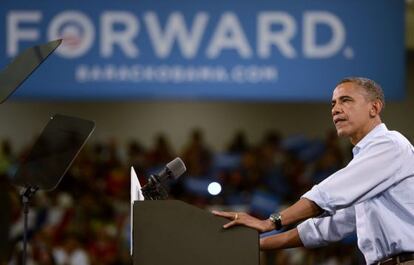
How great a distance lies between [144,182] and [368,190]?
6699 millimetres

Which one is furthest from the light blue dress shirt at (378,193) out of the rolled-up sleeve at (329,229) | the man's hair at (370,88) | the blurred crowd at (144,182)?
the blurred crowd at (144,182)

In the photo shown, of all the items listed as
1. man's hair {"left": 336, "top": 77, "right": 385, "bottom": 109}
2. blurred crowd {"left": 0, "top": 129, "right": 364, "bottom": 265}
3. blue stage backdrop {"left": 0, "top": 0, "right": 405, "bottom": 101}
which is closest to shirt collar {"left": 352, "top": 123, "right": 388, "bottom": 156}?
man's hair {"left": 336, "top": 77, "right": 385, "bottom": 109}

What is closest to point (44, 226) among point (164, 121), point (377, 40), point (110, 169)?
point (110, 169)

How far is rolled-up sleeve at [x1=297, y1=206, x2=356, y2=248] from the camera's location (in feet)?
16.8

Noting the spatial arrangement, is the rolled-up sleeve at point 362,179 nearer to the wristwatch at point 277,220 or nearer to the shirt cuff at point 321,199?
the shirt cuff at point 321,199

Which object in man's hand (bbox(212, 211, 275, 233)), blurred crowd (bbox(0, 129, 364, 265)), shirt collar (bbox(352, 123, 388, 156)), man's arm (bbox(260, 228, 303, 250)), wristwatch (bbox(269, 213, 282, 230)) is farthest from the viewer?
blurred crowd (bbox(0, 129, 364, 265))

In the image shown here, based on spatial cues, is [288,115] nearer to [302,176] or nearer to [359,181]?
[302,176]

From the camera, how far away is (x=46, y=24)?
8.10 metres

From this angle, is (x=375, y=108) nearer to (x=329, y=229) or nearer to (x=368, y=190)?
(x=368, y=190)

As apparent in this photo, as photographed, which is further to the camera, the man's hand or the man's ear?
the man's ear

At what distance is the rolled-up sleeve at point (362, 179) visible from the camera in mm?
4570

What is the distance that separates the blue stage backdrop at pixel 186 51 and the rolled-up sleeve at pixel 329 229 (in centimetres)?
302

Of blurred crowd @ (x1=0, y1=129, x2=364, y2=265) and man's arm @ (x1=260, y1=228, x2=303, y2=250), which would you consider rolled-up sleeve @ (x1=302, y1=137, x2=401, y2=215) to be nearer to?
man's arm @ (x1=260, y1=228, x2=303, y2=250)

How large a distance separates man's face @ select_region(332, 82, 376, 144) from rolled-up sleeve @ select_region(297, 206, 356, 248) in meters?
0.44
